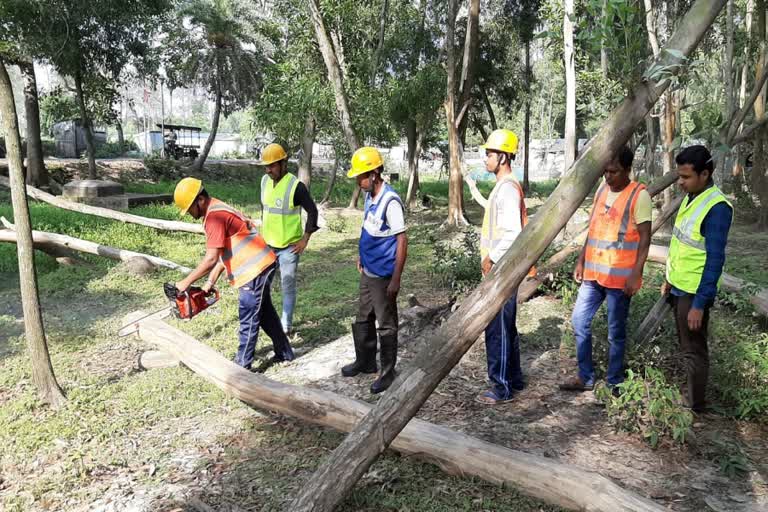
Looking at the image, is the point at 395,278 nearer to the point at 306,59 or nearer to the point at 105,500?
the point at 105,500

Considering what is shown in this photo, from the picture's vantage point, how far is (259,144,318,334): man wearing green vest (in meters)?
5.44

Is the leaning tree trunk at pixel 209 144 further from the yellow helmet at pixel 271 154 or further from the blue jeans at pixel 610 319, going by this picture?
the blue jeans at pixel 610 319

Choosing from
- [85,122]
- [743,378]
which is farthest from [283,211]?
[85,122]

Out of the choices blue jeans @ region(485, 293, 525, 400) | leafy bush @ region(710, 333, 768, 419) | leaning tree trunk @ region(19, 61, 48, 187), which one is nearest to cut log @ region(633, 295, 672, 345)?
leafy bush @ region(710, 333, 768, 419)

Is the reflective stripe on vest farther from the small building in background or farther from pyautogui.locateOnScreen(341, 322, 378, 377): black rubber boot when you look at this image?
the small building in background

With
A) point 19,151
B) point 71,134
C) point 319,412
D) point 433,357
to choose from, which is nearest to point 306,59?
point 19,151

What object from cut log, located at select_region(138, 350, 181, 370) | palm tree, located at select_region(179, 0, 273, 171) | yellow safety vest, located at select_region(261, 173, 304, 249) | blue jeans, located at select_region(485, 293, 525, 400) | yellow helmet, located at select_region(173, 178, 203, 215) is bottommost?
cut log, located at select_region(138, 350, 181, 370)

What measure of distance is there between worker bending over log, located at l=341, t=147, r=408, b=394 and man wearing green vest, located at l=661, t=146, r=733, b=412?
1.77m

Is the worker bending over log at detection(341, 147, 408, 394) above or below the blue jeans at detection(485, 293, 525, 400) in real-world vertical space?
above

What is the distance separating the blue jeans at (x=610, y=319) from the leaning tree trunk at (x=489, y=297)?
5.24 ft

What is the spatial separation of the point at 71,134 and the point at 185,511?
1135 inches

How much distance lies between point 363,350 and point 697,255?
8.16 feet

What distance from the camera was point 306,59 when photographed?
15109mm

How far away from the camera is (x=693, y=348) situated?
12.5 feet
